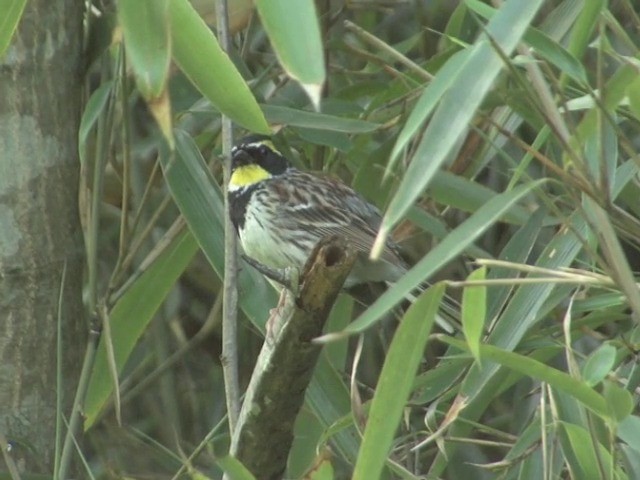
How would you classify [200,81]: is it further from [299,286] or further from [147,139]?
[147,139]

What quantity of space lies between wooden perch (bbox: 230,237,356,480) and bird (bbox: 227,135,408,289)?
80cm

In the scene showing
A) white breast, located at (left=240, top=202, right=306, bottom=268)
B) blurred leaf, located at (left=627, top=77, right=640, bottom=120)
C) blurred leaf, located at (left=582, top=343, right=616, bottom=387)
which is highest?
blurred leaf, located at (left=627, top=77, right=640, bottom=120)

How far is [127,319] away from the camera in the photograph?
2342mm

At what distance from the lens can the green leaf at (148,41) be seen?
1446 millimetres

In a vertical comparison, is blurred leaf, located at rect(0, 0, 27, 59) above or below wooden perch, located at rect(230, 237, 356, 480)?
above

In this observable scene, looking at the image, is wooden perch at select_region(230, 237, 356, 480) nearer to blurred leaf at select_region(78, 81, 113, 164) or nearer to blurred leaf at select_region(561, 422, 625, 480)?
blurred leaf at select_region(561, 422, 625, 480)

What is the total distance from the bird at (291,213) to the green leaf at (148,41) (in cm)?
118

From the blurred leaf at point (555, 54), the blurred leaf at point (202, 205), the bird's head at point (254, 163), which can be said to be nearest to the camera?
the blurred leaf at point (555, 54)

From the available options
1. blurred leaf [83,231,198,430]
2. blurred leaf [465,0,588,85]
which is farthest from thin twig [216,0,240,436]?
blurred leaf [465,0,588,85]

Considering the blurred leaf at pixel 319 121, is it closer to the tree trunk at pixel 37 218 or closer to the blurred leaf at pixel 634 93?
the tree trunk at pixel 37 218

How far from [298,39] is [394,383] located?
375 mm

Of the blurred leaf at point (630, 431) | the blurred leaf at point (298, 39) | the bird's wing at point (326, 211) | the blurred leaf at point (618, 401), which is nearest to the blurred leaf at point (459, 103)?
the blurred leaf at point (298, 39)

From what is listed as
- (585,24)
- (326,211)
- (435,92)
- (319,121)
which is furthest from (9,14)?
(326,211)

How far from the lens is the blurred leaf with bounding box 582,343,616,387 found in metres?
1.62
